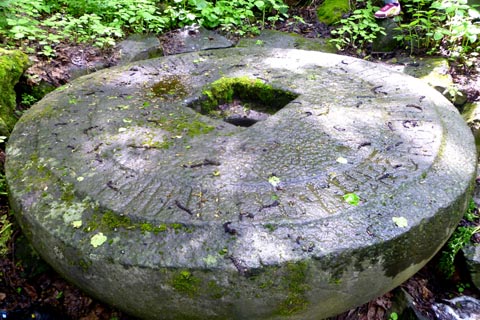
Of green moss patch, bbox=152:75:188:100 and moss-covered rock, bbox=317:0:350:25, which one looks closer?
green moss patch, bbox=152:75:188:100

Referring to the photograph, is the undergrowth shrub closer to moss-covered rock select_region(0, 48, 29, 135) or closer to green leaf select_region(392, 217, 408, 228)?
moss-covered rock select_region(0, 48, 29, 135)

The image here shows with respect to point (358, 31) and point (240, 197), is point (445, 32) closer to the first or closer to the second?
point (358, 31)

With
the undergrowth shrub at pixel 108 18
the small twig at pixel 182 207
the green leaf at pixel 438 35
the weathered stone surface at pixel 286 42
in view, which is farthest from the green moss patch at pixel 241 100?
the green leaf at pixel 438 35

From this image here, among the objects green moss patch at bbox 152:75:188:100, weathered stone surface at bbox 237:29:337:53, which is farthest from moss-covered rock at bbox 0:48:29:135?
weathered stone surface at bbox 237:29:337:53

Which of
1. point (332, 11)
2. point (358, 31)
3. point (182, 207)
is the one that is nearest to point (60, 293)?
point (182, 207)

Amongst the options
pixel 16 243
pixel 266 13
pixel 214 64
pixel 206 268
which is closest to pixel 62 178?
pixel 16 243

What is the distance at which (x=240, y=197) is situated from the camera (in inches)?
74.0

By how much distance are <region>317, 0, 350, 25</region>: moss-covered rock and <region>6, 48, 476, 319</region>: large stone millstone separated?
10.8ft

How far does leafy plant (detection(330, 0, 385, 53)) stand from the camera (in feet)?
16.5

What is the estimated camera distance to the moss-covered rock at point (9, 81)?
121 inches

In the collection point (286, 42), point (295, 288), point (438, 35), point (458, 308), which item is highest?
point (295, 288)

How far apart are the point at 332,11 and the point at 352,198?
4738 millimetres

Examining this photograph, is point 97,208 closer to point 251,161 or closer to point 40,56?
point 251,161

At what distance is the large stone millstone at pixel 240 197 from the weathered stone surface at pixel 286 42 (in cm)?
239
